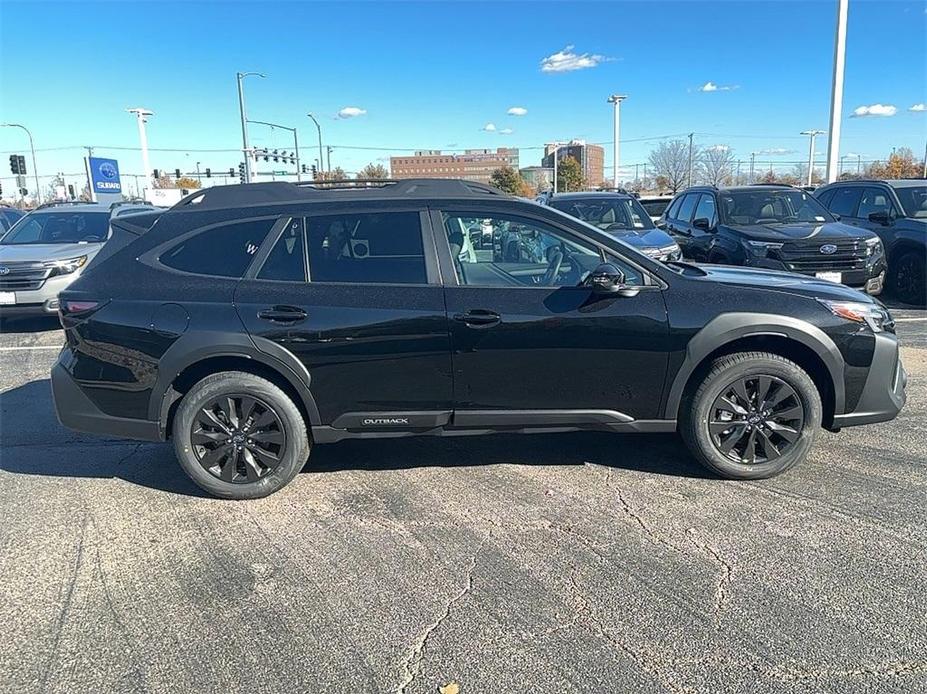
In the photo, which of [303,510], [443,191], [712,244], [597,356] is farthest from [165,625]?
[712,244]

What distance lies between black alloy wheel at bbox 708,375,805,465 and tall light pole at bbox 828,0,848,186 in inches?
724

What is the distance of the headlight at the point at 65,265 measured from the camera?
9.06 meters

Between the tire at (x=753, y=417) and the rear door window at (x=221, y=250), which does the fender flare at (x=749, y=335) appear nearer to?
the tire at (x=753, y=417)

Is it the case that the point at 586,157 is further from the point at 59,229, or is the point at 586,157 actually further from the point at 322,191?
the point at 322,191

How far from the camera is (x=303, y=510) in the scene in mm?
3742

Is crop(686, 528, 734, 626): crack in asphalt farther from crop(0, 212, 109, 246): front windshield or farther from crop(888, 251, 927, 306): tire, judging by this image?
crop(0, 212, 109, 246): front windshield

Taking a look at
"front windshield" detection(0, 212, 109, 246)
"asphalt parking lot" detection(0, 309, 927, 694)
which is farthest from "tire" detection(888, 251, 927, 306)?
"front windshield" detection(0, 212, 109, 246)

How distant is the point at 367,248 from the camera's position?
12.8 feet

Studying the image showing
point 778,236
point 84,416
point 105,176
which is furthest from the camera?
point 105,176

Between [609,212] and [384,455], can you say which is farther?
[609,212]

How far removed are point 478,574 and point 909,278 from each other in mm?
9830

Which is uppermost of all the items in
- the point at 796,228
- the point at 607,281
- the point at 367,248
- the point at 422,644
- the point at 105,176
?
the point at 105,176

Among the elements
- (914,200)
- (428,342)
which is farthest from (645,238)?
(428,342)

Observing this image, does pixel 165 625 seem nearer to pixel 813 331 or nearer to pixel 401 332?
pixel 401 332
